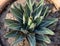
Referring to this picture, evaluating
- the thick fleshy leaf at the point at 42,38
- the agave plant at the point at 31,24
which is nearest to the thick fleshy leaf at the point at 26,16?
the agave plant at the point at 31,24

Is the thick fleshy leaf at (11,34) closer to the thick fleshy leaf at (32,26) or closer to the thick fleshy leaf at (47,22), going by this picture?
the thick fleshy leaf at (32,26)

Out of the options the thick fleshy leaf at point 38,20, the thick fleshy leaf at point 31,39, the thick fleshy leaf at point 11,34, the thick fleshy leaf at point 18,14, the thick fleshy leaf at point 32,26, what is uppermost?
the thick fleshy leaf at point 18,14

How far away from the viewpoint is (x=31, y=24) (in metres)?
2.37

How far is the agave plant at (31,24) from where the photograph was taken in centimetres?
240

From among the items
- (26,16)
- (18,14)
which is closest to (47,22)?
(26,16)

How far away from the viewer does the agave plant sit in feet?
7.88

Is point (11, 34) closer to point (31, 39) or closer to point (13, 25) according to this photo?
point (13, 25)

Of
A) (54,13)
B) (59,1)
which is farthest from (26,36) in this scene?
(59,1)

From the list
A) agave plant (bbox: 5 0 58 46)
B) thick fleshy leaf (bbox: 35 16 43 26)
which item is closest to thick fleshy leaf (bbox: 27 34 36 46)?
agave plant (bbox: 5 0 58 46)

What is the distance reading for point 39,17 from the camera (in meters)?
2.40

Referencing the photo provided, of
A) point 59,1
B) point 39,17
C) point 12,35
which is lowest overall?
point 12,35

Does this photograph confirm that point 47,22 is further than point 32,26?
Yes

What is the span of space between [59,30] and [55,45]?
23 centimetres

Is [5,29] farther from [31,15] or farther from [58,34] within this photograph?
[58,34]
